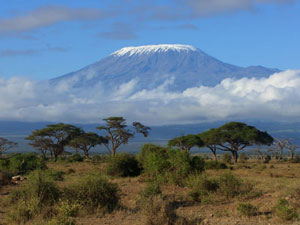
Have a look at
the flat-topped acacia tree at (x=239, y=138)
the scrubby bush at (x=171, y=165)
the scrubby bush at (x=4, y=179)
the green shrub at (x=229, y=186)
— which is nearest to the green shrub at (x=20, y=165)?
the scrubby bush at (x=4, y=179)

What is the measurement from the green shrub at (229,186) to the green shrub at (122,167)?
1198 centimetres

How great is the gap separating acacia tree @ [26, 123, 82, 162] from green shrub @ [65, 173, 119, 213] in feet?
147

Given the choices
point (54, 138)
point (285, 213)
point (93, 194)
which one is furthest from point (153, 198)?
point (54, 138)

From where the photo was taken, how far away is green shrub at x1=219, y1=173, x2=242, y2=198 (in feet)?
56.2

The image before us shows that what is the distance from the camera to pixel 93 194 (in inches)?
563

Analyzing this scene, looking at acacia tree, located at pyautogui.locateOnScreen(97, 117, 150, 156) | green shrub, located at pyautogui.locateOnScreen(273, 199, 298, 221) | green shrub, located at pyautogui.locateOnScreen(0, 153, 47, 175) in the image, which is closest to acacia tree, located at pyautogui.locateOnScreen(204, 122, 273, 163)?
acacia tree, located at pyautogui.locateOnScreen(97, 117, 150, 156)

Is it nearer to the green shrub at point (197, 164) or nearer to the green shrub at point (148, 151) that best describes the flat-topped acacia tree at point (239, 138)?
the green shrub at point (148, 151)

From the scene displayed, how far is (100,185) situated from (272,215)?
19.6ft

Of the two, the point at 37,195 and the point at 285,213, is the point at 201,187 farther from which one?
the point at 37,195

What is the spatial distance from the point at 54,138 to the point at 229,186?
46.5m

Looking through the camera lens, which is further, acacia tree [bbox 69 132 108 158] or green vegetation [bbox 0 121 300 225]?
acacia tree [bbox 69 132 108 158]

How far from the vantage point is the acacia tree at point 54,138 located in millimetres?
58562

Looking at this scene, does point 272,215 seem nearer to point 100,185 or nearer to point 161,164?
point 100,185

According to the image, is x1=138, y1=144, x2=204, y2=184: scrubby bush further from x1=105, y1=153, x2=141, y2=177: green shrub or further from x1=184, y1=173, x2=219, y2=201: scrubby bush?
x1=184, y1=173, x2=219, y2=201: scrubby bush
